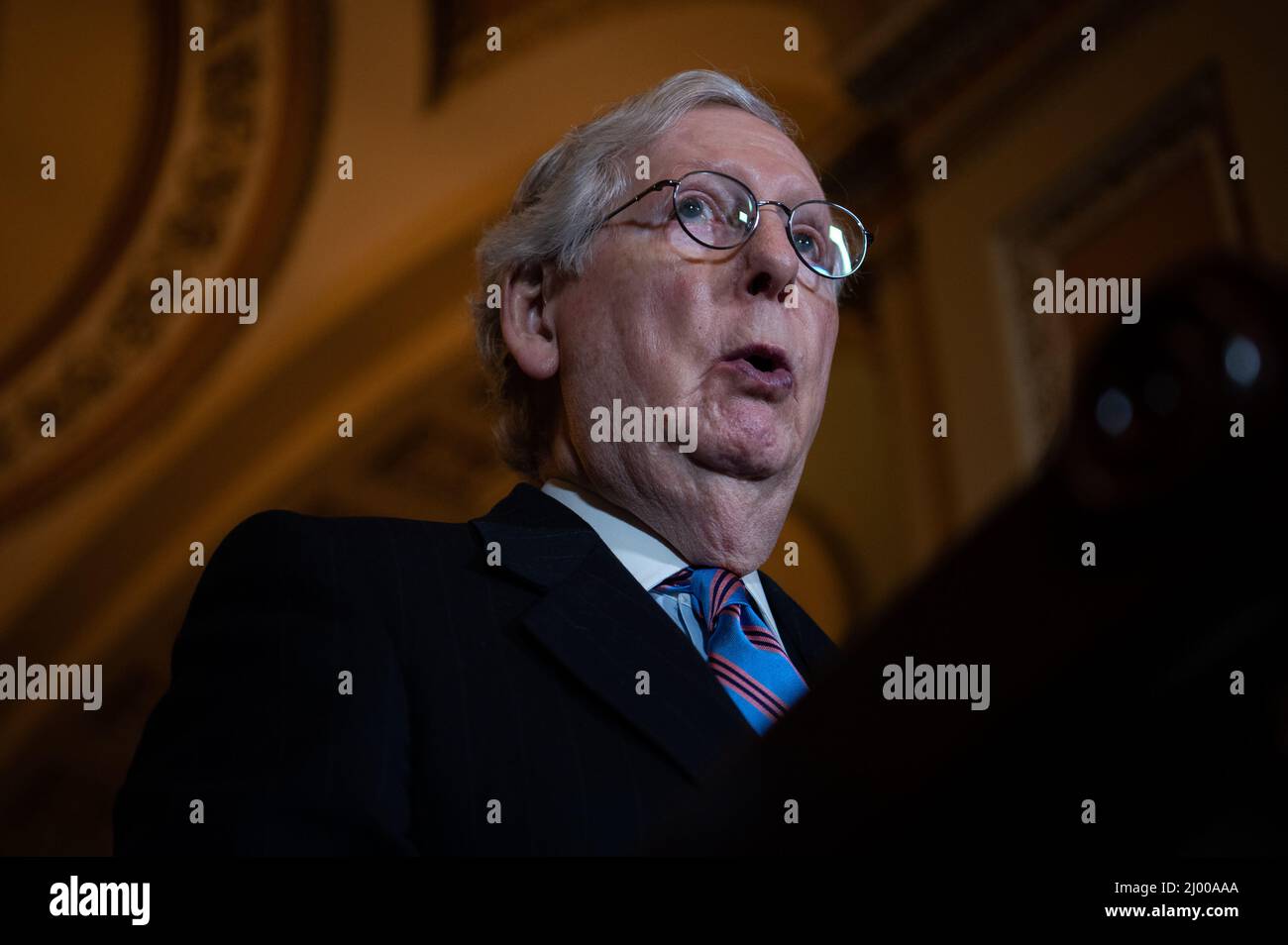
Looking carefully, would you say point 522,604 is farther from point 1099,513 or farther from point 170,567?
point 170,567

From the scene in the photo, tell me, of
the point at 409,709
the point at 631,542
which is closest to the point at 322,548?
the point at 409,709

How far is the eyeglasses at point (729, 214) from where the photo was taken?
1.57 metres

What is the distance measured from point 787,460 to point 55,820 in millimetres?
4163

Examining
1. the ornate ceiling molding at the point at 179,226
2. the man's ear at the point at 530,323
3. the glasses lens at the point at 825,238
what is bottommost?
the man's ear at the point at 530,323

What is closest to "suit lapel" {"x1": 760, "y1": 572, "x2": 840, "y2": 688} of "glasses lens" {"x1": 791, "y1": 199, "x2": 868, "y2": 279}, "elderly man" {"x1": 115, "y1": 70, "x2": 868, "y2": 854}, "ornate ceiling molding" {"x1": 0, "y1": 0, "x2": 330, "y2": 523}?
"elderly man" {"x1": 115, "y1": 70, "x2": 868, "y2": 854}

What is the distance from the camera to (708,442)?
145 centimetres

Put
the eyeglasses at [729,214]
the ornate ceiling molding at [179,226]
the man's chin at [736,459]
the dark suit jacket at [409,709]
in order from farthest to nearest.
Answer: the ornate ceiling molding at [179,226]
the eyeglasses at [729,214]
the man's chin at [736,459]
the dark suit jacket at [409,709]

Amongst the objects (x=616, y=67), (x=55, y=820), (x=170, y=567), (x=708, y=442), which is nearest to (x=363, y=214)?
(x=616, y=67)

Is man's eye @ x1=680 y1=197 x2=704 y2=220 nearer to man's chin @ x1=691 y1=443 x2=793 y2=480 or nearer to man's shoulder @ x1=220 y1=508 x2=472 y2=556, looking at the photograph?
man's chin @ x1=691 y1=443 x2=793 y2=480

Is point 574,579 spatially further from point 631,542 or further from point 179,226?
point 179,226

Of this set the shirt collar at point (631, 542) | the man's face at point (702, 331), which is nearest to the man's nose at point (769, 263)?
the man's face at point (702, 331)

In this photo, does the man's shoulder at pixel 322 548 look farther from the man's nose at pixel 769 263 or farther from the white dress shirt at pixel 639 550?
the man's nose at pixel 769 263

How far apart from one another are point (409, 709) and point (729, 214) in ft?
2.37

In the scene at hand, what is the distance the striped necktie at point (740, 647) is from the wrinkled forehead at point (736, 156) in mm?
463
